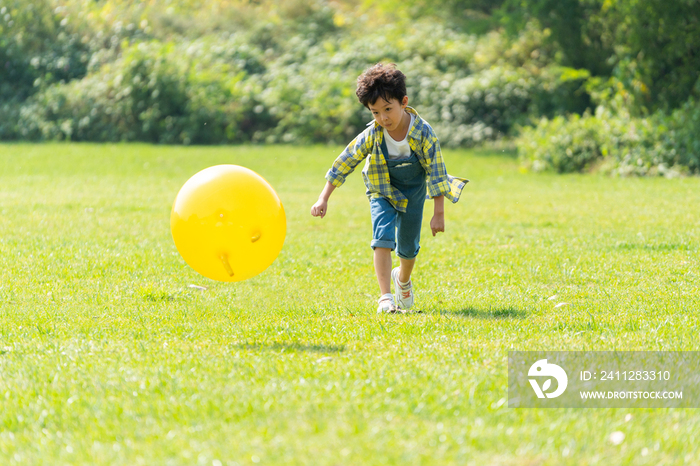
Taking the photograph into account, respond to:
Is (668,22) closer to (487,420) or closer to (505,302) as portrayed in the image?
(505,302)

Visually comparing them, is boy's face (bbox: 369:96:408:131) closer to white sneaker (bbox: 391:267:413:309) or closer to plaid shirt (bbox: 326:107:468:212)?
plaid shirt (bbox: 326:107:468:212)

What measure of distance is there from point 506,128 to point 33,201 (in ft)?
43.9

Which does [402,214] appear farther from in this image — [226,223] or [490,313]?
[226,223]

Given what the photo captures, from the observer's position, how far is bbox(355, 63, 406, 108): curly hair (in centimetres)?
487

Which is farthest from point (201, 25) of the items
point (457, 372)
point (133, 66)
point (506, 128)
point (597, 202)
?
point (457, 372)

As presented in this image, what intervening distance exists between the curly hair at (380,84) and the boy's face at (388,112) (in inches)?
1.1

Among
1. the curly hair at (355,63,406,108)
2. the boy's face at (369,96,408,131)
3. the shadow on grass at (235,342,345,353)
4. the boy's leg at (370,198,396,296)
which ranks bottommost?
the shadow on grass at (235,342,345,353)

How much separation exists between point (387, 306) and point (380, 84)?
1.50 metres

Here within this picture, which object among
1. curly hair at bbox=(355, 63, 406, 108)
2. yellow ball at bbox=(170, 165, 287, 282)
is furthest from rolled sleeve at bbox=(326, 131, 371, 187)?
yellow ball at bbox=(170, 165, 287, 282)

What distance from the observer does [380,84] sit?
4.88 metres

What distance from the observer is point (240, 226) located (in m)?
4.41

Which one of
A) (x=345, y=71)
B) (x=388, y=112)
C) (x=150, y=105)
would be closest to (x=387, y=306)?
(x=388, y=112)

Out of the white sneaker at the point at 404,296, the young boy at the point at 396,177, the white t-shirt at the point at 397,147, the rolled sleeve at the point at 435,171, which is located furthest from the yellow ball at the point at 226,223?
the white sneaker at the point at 404,296

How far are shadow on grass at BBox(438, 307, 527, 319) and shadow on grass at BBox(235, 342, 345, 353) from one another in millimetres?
1189
